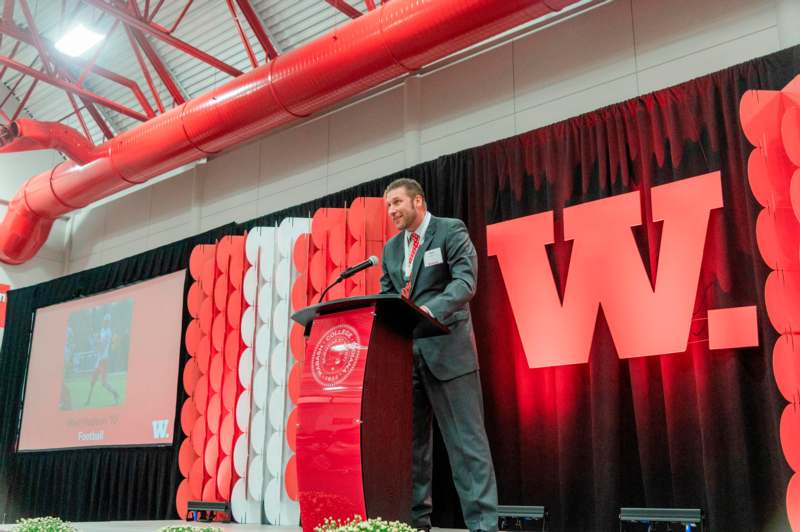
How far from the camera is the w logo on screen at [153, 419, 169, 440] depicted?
20.3 ft

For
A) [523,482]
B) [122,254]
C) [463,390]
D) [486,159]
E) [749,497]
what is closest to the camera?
[463,390]

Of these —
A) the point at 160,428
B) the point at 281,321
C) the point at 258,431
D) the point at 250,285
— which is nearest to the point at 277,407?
the point at 258,431

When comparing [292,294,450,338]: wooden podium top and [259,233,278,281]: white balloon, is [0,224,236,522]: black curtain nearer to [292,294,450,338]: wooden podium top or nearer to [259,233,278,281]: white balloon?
[259,233,278,281]: white balloon

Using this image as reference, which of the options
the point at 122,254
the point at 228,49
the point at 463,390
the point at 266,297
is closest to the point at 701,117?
the point at 463,390

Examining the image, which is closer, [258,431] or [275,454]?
[275,454]

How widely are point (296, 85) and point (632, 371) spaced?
289cm

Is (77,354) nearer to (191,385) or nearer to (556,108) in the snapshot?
(191,385)

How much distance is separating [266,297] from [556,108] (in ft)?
8.05

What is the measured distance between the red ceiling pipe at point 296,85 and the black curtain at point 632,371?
67 centimetres

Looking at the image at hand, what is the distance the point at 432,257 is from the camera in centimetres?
275

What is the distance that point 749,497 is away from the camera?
317 cm

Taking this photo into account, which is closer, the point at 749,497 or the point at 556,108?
the point at 749,497

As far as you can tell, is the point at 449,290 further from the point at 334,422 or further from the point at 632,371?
the point at 632,371

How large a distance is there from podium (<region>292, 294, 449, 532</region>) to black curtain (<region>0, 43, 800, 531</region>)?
1.59m
